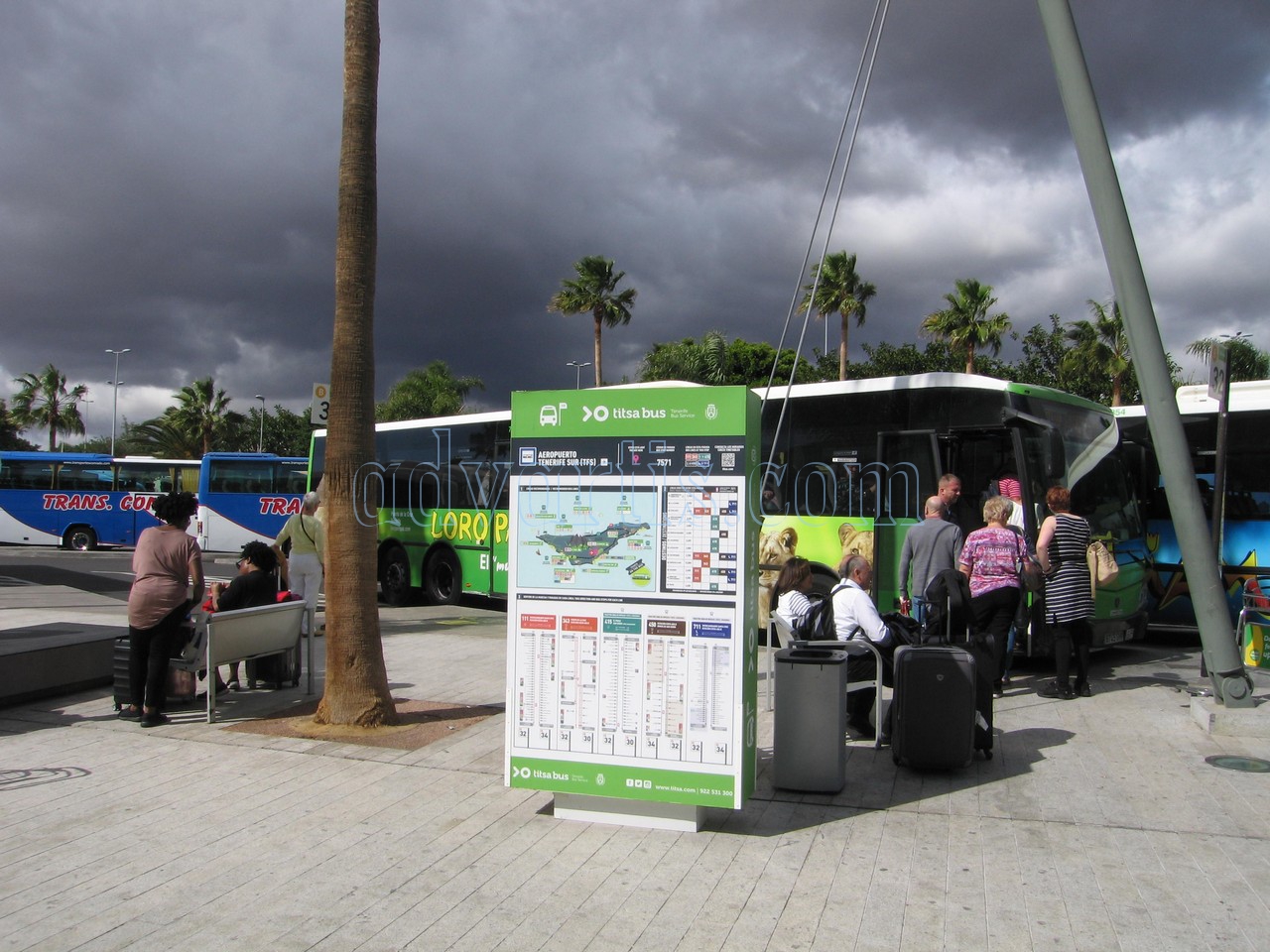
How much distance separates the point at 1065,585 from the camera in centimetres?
885

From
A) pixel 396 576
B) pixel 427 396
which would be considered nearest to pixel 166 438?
pixel 427 396

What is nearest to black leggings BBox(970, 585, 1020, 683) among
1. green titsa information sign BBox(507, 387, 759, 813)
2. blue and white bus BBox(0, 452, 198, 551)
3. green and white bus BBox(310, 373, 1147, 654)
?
green and white bus BBox(310, 373, 1147, 654)

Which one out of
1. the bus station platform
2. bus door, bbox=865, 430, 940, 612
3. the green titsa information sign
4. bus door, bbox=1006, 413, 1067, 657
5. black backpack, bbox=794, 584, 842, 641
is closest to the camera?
the bus station platform

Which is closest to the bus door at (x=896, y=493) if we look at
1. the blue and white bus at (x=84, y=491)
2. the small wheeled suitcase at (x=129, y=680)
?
the small wheeled suitcase at (x=129, y=680)

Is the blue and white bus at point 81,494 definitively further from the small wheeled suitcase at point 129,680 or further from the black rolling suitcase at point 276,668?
the small wheeled suitcase at point 129,680

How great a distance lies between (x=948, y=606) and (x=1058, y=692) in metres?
1.63

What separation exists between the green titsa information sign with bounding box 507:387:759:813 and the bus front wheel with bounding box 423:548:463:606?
1145cm

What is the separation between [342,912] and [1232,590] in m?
12.3

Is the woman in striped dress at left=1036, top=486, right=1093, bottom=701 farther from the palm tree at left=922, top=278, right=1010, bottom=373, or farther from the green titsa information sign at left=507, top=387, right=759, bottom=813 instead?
the palm tree at left=922, top=278, right=1010, bottom=373

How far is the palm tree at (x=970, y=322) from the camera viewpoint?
41.7m

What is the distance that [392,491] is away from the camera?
59.3ft

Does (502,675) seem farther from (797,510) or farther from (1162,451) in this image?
(1162,451)

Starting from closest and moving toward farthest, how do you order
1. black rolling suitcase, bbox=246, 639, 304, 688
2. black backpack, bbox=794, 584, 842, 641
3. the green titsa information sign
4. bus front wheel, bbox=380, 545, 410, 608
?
the green titsa information sign, black backpack, bbox=794, 584, 842, 641, black rolling suitcase, bbox=246, 639, 304, 688, bus front wheel, bbox=380, 545, 410, 608

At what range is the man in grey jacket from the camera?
8.67 m
